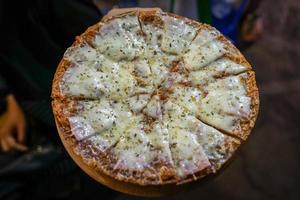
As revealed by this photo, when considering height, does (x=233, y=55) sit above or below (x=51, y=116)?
above

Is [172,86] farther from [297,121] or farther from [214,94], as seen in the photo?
[297,121]

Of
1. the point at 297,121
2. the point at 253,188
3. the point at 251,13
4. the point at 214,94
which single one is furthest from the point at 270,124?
the point at 214,94

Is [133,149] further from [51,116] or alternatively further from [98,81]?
[51,116]

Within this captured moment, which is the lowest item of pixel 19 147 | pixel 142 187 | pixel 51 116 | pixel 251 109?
pixel 19 147

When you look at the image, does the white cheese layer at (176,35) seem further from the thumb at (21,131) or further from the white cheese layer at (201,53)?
the thumb at (21,131)

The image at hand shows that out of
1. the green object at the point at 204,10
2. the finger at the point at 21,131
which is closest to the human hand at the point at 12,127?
the finger at the point at 21,131

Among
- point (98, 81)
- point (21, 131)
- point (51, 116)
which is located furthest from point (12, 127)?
point (98, 81)
